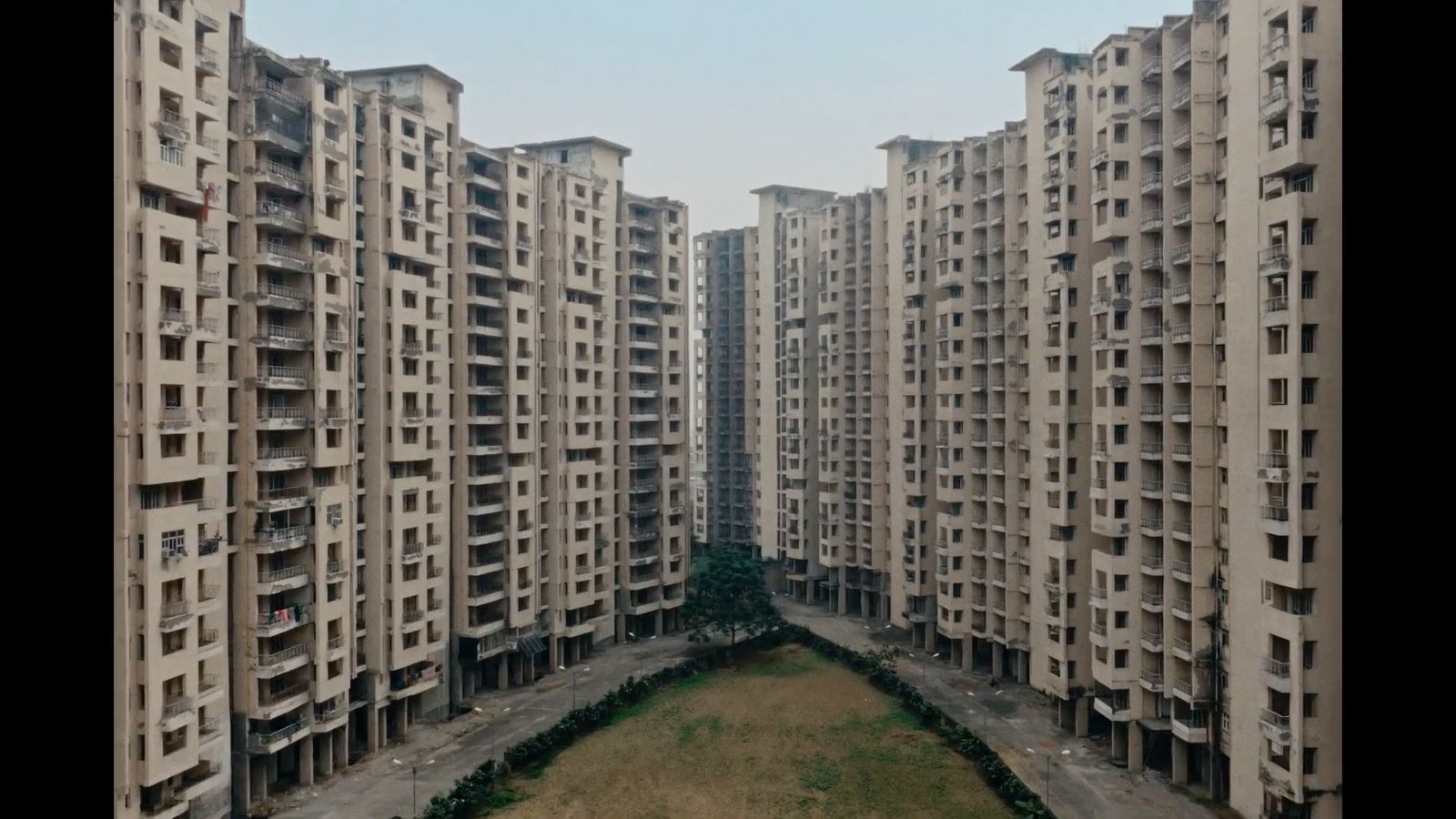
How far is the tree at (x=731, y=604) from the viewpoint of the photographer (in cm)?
6412

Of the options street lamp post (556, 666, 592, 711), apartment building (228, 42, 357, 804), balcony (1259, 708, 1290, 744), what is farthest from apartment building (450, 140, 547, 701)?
balcony (1259, 708, 1290, 744)

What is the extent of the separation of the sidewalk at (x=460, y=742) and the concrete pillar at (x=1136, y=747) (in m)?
28.4

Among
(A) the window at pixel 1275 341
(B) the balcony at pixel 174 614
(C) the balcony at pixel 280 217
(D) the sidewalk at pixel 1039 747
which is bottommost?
(D) the sidewalk at pixel 1039 747

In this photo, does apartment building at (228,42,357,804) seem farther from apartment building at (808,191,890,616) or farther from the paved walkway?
apartment building at (808,191,890,616)

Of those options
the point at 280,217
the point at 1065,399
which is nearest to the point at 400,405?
the point at 280,217

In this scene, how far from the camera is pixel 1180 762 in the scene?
41.1 metres

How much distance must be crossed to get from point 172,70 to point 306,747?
27.7m

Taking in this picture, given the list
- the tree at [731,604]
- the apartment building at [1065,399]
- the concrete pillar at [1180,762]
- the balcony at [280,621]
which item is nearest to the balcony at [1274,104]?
the apartment building at [1065,399]

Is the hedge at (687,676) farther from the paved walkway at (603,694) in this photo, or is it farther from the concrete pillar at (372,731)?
the concrete pillar at (372,731)

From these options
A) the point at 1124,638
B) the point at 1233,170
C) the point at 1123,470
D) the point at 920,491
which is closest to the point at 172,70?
the point at 1233,170

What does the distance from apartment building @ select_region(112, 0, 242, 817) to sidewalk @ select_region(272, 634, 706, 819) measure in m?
5.01

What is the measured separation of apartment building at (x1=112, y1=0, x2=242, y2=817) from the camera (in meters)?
31.9

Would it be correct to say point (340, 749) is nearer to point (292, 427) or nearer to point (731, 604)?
point (292, 427)

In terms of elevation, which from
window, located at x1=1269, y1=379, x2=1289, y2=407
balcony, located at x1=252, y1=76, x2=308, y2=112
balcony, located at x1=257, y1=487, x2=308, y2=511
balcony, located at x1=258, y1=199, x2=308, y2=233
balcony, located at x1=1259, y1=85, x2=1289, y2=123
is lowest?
balcony, located at x1=257, y1=487, x2=308, y2=511
